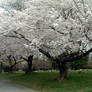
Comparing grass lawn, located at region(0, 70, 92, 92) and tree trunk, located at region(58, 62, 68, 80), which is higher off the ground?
tree trunk, located at region(58, 62, 68, 80)

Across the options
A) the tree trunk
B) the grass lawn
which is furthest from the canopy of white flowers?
the grass lawn

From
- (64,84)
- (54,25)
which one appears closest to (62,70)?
(64,84)

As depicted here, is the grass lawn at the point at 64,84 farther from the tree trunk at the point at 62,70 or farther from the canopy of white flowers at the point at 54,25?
the canopy of white flowers at the point at 54,25

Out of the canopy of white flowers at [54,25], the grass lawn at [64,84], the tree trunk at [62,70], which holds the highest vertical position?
the canopy of white flowers at [54,25]

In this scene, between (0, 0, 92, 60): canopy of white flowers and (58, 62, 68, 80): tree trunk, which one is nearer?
(0, 0, 92, 60): canopy of white flowers

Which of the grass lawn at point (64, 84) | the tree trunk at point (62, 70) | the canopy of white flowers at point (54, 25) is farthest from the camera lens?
the tree trunk at point (62, 70)

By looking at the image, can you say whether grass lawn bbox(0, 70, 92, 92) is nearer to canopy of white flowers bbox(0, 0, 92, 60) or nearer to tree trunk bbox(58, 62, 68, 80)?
tree trunk bbox(58, 62, 68, 80)

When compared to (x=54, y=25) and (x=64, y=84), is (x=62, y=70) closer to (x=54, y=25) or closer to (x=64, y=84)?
(x=64, y=84)

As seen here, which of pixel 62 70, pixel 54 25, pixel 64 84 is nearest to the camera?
pixel 54 25

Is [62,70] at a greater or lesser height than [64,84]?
greater

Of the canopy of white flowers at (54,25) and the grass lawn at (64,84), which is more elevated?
the canopy of white flowers at (54,25)

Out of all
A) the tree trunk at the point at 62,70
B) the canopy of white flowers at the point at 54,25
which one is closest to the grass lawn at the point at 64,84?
the tree trunk at the point at 62,70

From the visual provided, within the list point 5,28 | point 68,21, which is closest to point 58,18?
point 68,21

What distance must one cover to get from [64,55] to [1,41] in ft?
19.8
